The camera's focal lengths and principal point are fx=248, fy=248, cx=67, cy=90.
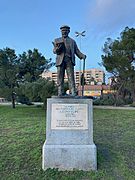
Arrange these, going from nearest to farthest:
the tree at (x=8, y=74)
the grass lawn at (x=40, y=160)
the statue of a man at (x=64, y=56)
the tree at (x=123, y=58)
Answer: the grass lawn at (x=40, y=160)
the statue of a man at (x=64, y=56)
the tree at (x=8, y=74)
the tree at (x=123, y=58)

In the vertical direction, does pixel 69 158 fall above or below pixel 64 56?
below

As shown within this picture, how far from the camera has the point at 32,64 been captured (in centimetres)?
2178

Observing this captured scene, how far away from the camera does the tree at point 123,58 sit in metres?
26.6

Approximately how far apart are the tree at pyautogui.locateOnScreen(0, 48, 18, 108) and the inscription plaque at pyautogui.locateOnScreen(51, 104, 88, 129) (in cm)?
1404

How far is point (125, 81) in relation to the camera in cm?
2906

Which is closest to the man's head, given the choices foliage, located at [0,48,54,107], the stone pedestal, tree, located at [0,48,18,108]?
the stone pedestal

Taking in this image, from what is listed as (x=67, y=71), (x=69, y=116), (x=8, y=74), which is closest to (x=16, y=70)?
(x=8, y=74)

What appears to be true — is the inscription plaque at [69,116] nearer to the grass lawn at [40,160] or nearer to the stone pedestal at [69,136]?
the stone pedestal at [69,136]

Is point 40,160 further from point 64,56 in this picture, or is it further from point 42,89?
point 42,89

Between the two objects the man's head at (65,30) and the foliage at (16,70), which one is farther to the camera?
the foliage at (16,70)

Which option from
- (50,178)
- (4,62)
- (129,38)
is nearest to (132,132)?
(50,178)

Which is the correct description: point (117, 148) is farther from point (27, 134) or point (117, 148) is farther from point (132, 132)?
point (27, 134)

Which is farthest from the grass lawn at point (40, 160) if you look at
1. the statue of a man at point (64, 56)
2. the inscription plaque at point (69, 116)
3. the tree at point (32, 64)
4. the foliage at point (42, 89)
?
the tree at point (32, 64)

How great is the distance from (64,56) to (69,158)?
6.87ft
